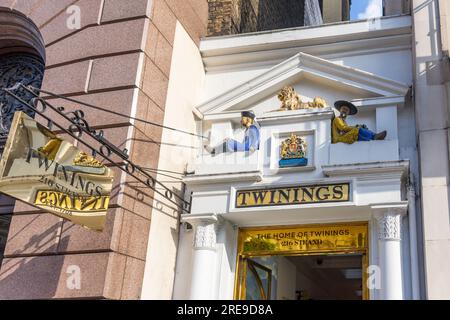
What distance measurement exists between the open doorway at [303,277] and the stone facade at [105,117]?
2655mm

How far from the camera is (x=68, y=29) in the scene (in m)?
11.2

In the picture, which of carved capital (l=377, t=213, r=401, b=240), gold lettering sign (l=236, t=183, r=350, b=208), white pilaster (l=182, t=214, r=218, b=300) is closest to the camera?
carved capital (l=377, t=213, r=401, b=240)

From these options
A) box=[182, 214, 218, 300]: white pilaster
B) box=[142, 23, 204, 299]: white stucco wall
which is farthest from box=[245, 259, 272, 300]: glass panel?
box=[142, 23, 204, 299]: white stucco wall

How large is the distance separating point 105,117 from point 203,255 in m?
2.96

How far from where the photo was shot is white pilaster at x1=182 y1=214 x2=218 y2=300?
32.4 ft

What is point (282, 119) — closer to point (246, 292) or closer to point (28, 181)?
point (246, 292)

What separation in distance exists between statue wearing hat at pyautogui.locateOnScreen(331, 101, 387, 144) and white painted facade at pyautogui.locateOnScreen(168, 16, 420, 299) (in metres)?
0.13

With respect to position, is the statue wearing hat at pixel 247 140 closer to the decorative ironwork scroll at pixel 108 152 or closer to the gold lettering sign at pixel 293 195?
the gold lettering sign at pixel 293 195

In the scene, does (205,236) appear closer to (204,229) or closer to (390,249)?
(204,229)

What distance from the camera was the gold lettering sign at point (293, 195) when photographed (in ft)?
31.8

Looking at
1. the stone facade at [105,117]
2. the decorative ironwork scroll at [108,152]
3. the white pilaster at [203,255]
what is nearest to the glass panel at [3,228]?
the stone facade at [105,117]

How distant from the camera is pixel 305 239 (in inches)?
405

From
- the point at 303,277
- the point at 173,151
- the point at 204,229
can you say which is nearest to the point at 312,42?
the point at 173,151

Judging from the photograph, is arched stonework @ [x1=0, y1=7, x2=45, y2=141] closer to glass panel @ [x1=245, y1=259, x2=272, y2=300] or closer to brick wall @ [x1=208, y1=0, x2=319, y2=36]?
brick wall @ [x1=208, y1=0, x2=319, y2=36]
